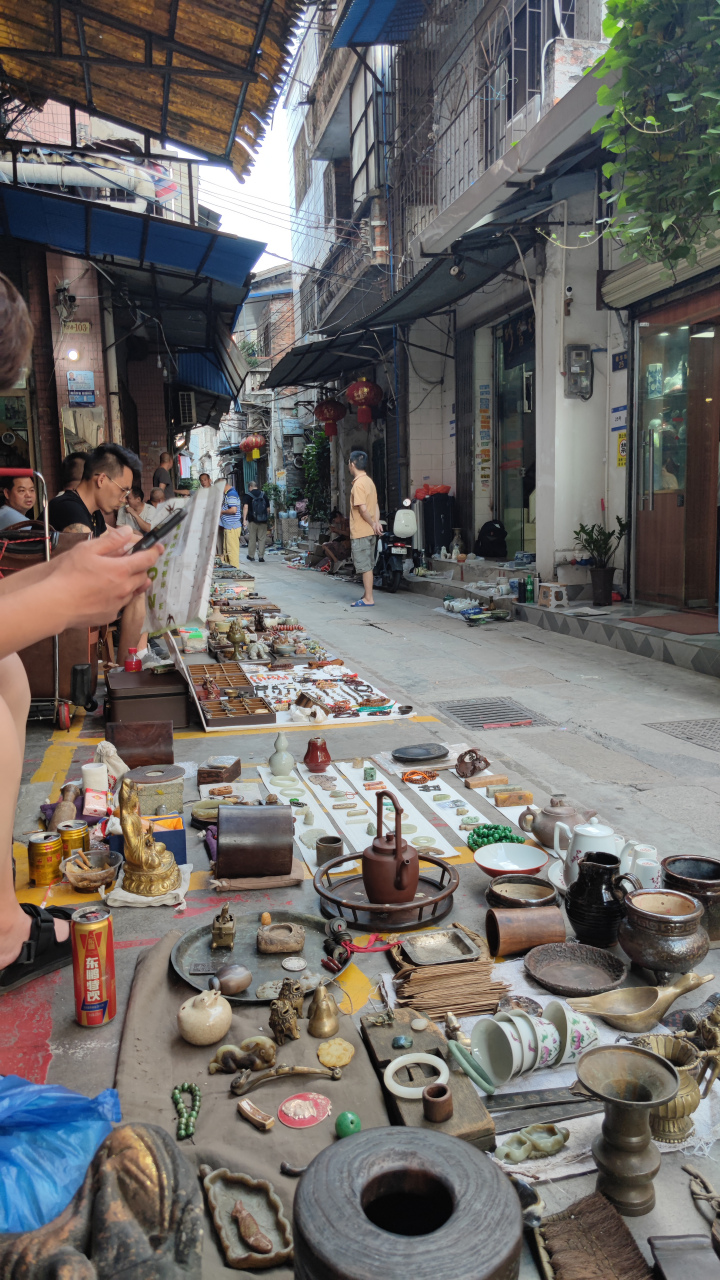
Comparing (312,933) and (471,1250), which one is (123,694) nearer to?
(312,933)

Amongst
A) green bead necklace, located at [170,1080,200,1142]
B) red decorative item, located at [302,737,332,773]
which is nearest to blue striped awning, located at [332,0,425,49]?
red decorative item, located at [302,737,332,773]

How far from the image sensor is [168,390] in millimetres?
16188

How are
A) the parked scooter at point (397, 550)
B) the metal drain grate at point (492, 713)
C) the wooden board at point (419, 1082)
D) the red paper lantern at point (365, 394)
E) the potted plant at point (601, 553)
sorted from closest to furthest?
the wooden board at point (419, 1082), the metal drain grate at point (492, 713), the potted plant at point (601, 553), the parked scooter at point (397, 550), the red paper lantern at point (365, 394)

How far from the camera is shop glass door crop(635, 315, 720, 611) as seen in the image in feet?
25.7

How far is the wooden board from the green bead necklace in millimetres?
444

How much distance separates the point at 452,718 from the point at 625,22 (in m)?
3.92

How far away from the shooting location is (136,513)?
9188 millimetres

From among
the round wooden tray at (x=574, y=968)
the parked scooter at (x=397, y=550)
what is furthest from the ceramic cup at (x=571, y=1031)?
the parked scooter at (x=397, y=550)

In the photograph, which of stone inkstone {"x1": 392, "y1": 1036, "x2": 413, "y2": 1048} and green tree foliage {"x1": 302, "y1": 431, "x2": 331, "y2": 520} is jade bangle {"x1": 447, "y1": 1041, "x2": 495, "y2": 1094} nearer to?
stone inkstone {"x1": 392, "y1": 1036, "x2": 413, "y2": 1048}

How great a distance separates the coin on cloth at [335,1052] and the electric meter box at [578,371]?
27.0ft

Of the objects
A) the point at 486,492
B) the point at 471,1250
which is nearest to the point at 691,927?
the point at 471,1250

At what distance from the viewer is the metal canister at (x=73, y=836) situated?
323 centimetres

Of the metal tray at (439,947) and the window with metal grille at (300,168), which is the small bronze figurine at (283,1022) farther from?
the window with metal grille at (300,168)

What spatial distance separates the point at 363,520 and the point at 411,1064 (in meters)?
9.37
